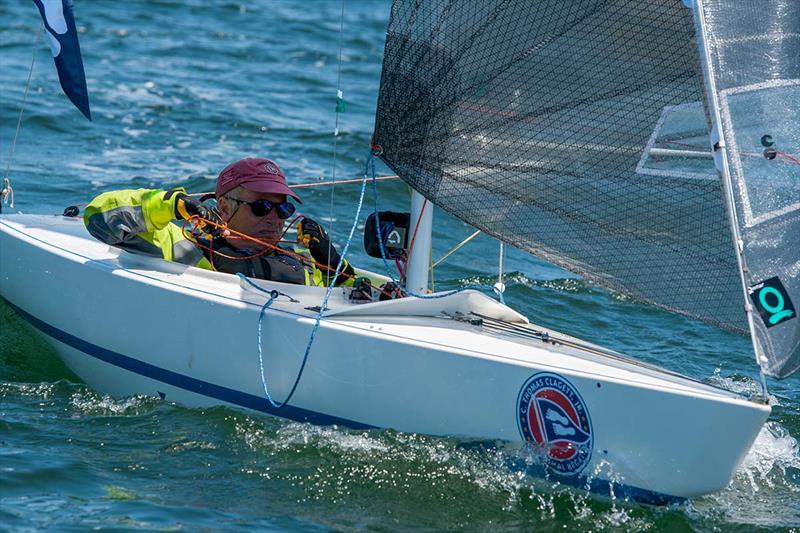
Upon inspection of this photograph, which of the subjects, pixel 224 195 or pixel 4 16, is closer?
pixel 224 195

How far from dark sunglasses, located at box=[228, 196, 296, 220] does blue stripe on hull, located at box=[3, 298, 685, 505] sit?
688 mm

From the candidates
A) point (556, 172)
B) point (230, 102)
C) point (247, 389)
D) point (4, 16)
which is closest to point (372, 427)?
point (247, 389)

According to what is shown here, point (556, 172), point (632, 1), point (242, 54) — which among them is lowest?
point (556, 172)

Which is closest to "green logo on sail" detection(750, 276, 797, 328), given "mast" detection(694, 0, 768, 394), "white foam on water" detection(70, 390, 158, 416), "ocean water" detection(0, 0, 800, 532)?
"mast" detection(694, 0, 768, 394)

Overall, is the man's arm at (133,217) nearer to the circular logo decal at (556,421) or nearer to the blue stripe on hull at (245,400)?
the blue stripe on hull at (245,400)

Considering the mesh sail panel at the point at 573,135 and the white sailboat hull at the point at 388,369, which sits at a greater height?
the mesh sail panel at the point at 573,135

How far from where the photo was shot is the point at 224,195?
448 centimetres

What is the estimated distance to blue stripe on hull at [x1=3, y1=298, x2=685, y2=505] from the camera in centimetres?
358

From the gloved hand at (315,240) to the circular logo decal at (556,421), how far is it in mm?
1365

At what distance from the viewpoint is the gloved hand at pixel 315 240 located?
473 centimetres

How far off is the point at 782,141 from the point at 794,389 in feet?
6.18

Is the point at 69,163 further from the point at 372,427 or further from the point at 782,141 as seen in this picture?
the point at 782,141

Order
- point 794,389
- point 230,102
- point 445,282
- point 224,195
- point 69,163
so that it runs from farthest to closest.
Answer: point 230,102 → point 69,163 → point 445,282 → point 794,389 → point 224,195

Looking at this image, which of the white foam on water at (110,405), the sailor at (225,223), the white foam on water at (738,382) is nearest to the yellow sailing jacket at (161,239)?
the sailor at (225,223)
